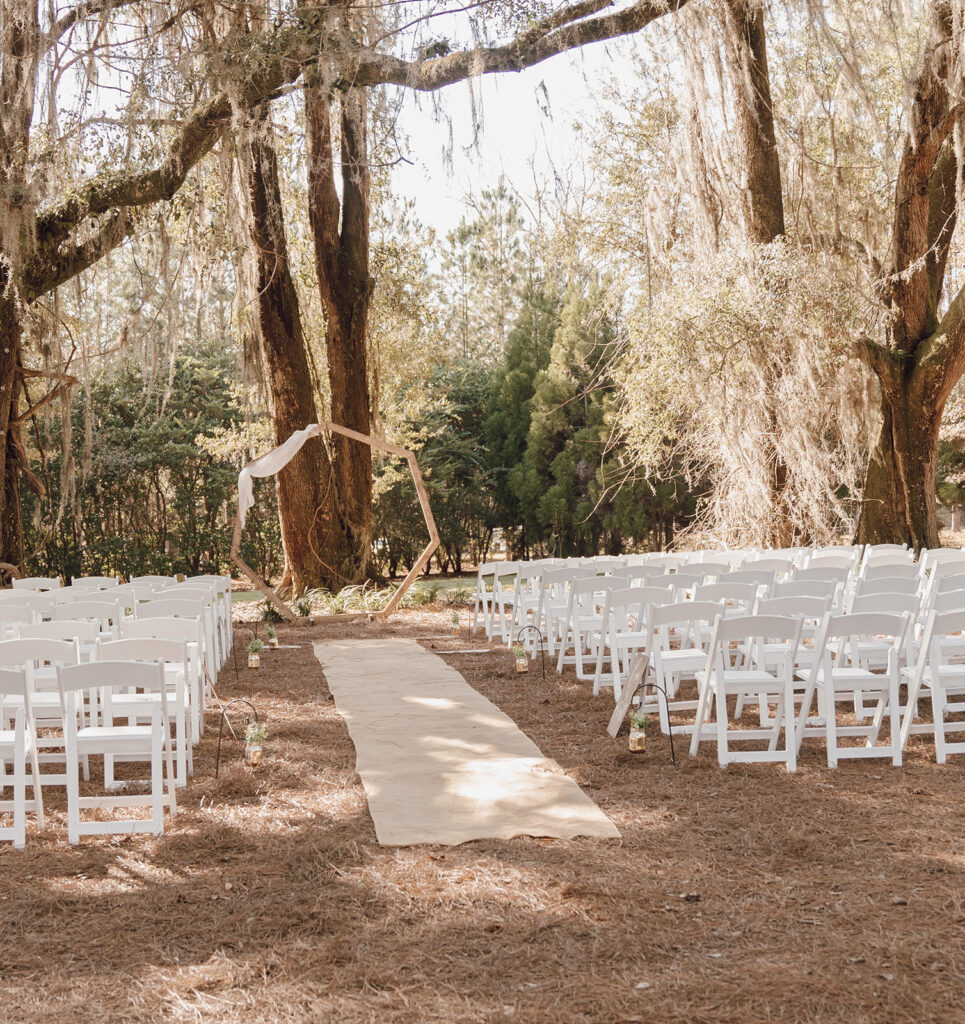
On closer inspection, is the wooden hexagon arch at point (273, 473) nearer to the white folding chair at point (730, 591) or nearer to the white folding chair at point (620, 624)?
the white folding chair at point (620, 624)

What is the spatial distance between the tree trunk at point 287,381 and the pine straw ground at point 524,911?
900 cm

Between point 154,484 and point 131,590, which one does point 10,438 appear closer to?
point 131,590

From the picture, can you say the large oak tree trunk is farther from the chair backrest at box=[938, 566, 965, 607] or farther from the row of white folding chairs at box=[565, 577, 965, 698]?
the chair backrest at box=[938, 566, 965, 607]

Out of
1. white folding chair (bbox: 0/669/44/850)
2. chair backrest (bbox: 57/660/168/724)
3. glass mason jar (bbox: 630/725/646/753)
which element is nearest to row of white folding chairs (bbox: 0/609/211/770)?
white folding chair (bbox: 0/669/44/850)

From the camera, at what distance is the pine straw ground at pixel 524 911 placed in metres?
2.90

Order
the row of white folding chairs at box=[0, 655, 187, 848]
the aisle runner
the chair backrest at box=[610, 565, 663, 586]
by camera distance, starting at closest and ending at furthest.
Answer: the row of white folding chairs at box=[0, 655, 187, 848], the aisle runner, the chair backrest at box=[610, 565, 663, 586]

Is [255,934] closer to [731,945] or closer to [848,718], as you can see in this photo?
[731,945]

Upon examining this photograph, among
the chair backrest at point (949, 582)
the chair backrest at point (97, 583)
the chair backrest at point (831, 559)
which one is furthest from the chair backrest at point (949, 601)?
the chair backrest at point (97, 583)

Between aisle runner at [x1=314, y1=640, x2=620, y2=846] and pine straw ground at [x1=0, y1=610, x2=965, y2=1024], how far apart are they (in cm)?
14

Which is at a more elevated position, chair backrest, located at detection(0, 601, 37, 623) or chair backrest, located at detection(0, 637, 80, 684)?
chair backrest, located at detection(0, 601, 37, 623)

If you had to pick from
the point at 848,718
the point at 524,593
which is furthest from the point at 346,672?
the point at 848,718

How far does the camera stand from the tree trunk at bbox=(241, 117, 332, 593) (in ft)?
44.0

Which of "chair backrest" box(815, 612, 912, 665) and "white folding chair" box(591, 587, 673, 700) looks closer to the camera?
"chair backrest" box(815, 612, 912, 665)

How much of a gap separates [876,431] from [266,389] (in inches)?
311
